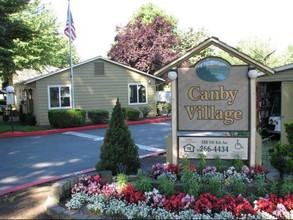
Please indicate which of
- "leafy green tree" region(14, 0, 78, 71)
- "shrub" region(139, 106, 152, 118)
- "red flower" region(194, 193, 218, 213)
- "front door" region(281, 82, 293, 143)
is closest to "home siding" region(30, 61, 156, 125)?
"shrub" region(139, 106, 152, 118)

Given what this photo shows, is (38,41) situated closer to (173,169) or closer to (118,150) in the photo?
(118,150)

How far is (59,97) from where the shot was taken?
1995cm

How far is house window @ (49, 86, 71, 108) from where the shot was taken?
64.8ft

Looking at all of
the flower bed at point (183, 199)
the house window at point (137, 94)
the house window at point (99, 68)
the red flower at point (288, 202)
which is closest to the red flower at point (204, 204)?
the flower bed at point (183, 199)

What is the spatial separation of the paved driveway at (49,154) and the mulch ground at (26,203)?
2.69 ft

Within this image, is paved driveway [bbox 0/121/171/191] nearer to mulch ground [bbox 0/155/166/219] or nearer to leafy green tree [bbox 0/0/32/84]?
mulch ground [bbox 0/155/166/219]

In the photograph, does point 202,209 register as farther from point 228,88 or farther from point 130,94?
point 130,94

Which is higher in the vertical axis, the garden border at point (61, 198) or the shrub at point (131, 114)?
the shrub at point (131, 114)

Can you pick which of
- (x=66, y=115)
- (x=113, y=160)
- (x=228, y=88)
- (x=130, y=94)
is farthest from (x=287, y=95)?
(x=130, y=94)

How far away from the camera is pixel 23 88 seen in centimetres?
2436

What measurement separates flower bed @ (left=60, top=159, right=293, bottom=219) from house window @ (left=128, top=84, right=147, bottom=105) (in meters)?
16.8

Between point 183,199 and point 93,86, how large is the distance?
1709 cm

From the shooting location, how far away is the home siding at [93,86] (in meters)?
19.5

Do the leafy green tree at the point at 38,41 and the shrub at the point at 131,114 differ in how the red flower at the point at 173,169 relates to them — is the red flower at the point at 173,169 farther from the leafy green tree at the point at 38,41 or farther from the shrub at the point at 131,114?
the leafy green tree at the point at 38,41
